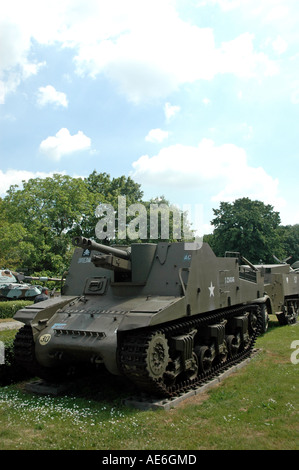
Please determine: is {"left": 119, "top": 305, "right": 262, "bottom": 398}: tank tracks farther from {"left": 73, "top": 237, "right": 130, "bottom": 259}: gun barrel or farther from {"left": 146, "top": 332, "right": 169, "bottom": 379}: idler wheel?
{"left": 73, "top": 237, "right": 130, "bottom": 259}: gun barrel

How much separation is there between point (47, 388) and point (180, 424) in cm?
302

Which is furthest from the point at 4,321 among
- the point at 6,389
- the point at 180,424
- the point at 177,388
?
the point at 180,424

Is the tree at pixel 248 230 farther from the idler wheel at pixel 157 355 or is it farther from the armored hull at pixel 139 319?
the idler wheel at pixel 157 355

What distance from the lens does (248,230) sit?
3709cm

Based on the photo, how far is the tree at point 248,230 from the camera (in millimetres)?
37156

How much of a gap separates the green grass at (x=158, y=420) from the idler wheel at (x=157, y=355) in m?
0.64

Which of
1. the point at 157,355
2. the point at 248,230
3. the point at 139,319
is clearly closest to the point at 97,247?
the point at 139,319

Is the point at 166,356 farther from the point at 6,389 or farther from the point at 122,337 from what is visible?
the point at 6,389

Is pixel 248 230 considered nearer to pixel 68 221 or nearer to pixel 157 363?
pixel 68 221

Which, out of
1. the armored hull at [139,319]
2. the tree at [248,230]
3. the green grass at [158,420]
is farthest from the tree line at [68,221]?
the green grass at [158,420]

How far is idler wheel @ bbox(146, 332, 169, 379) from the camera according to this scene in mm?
6749

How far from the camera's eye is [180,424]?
6262 mm

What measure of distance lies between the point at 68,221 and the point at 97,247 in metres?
26.6
